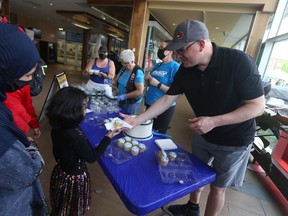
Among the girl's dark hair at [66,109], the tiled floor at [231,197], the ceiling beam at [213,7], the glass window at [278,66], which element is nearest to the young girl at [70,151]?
the girl's dark hair at [66,109]

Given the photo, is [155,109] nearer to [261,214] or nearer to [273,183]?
[261,214]

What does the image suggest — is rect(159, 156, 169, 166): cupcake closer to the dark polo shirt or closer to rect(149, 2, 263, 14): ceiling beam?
the dark polo shirt

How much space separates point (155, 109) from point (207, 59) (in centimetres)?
55

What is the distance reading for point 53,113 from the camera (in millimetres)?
1054

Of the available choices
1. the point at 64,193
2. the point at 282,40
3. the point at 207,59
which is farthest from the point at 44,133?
the point at 282,40

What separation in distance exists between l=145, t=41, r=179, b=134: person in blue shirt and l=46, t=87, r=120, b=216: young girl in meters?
1.14

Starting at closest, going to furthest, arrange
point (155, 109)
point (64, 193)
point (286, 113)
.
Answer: point (64, 193), point (155, 109), point (286, 113)

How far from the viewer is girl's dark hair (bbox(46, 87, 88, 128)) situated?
41.7 inches

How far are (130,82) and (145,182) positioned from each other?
1567 millimetres

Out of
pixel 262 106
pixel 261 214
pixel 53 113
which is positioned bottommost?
pixel 261 214

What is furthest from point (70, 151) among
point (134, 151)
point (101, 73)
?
point (101, 73)

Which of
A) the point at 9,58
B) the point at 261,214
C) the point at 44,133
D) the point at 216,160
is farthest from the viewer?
the point at 44,133

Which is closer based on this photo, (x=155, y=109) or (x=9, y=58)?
(x=9, y=58)

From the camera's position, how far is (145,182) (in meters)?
0.99
